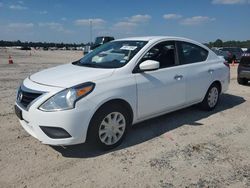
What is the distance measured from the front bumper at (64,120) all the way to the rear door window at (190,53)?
2.41 meters

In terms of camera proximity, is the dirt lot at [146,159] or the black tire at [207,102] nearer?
the dirt lot at [146,159]

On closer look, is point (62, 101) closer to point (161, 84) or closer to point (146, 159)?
point (146, 159)

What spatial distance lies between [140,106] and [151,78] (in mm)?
507

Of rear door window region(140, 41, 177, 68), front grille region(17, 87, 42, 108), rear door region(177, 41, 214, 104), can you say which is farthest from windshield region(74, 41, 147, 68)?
front grille region(17, 87, 42, 108)

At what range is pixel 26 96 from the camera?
→ 12.8ft

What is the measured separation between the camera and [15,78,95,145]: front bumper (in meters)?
3.59

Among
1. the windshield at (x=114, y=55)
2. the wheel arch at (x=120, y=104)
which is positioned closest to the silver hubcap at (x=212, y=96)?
the windshield at (x=114, y=55)

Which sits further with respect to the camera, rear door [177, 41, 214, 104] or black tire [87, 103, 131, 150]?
rear door [177, 41, 214, 104]

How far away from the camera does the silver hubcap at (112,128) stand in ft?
13.1

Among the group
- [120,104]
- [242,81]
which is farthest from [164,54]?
[242,81]

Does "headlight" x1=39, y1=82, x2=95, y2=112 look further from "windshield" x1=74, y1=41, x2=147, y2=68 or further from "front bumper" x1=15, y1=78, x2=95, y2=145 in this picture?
"windshield" x1=74, y1=41, x2=147, y2=68

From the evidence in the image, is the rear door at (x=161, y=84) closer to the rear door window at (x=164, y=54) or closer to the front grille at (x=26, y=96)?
the rear door window at (x=164, y=54)

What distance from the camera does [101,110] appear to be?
389 centimetres

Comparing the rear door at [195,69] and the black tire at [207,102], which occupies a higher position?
the rear door at [195,69]
